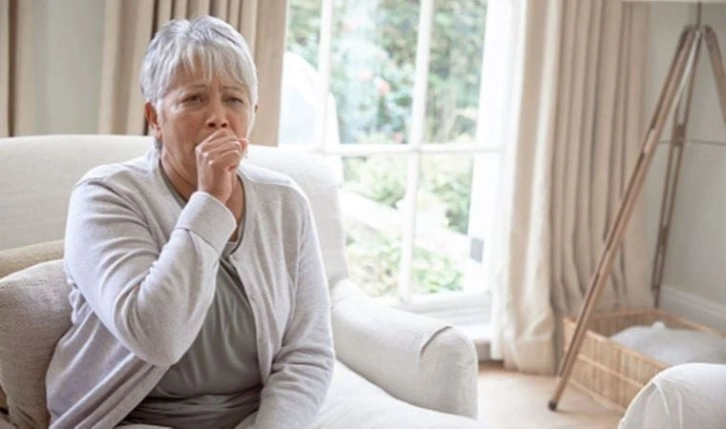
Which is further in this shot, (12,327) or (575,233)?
(575,233)

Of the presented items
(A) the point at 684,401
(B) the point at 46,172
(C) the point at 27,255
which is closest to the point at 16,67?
(B) the point at 46,172

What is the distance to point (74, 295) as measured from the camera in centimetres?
169

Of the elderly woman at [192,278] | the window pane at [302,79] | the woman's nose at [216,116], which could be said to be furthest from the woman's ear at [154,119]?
the window pane at [302,79]

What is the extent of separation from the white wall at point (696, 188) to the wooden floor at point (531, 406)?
703 millimetres

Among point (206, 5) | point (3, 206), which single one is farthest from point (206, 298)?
point (206, 5)

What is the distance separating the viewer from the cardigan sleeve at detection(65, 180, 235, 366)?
153 cm

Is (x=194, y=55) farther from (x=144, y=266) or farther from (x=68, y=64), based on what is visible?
(x=68, y=64)

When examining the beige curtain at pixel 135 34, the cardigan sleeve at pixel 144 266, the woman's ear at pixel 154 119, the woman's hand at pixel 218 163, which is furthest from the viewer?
the beige curtain at pixel 135 34

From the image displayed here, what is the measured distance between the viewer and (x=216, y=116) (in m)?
1.71

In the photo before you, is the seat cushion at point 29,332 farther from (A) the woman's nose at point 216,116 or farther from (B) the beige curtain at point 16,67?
(B) the beige curtain at point 16,67

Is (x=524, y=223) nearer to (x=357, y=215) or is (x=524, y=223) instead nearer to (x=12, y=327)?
(x=357, y=215)

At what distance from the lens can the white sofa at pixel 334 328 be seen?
169 cm

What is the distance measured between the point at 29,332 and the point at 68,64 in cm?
113

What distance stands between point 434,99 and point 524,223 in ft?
1.74
